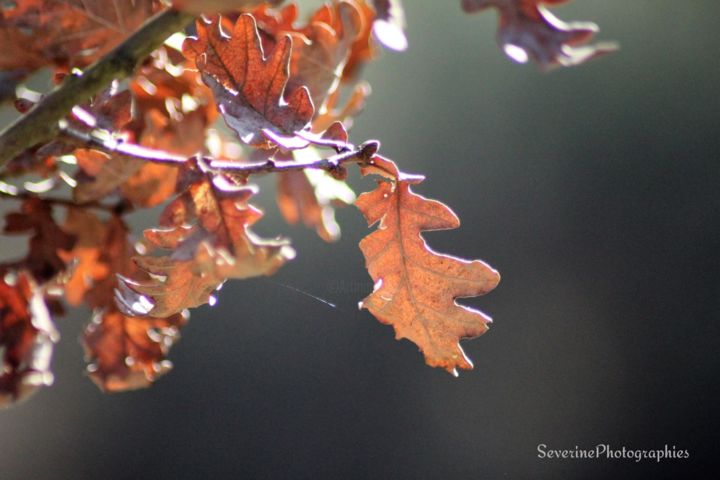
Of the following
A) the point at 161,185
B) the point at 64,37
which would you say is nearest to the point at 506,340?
the point at 161,185

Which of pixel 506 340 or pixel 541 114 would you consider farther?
pixel 541 114

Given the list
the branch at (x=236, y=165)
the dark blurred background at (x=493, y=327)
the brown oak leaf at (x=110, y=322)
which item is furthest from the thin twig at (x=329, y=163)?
the dark blurred background at (x=493, y=327)

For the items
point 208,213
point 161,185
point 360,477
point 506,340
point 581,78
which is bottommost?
point 360,477

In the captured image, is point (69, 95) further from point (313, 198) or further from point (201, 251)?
point (313, 198)

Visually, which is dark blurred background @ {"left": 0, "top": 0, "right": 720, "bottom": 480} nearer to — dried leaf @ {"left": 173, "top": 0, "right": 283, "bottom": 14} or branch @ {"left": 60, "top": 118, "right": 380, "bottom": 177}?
branch @ {"left": 60, "top": 118, "right": 380, "bottom": 177}

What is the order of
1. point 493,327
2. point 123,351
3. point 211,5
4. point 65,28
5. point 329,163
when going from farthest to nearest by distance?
point 493,327 < point 123,351 < point 65,28 < point 329,163 < point 211,5

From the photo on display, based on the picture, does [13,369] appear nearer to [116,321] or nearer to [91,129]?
[116,321]

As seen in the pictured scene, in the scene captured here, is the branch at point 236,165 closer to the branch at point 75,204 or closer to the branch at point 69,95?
the branch at point 69,95

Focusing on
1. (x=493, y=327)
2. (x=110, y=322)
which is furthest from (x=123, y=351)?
(x=493, y=327)
